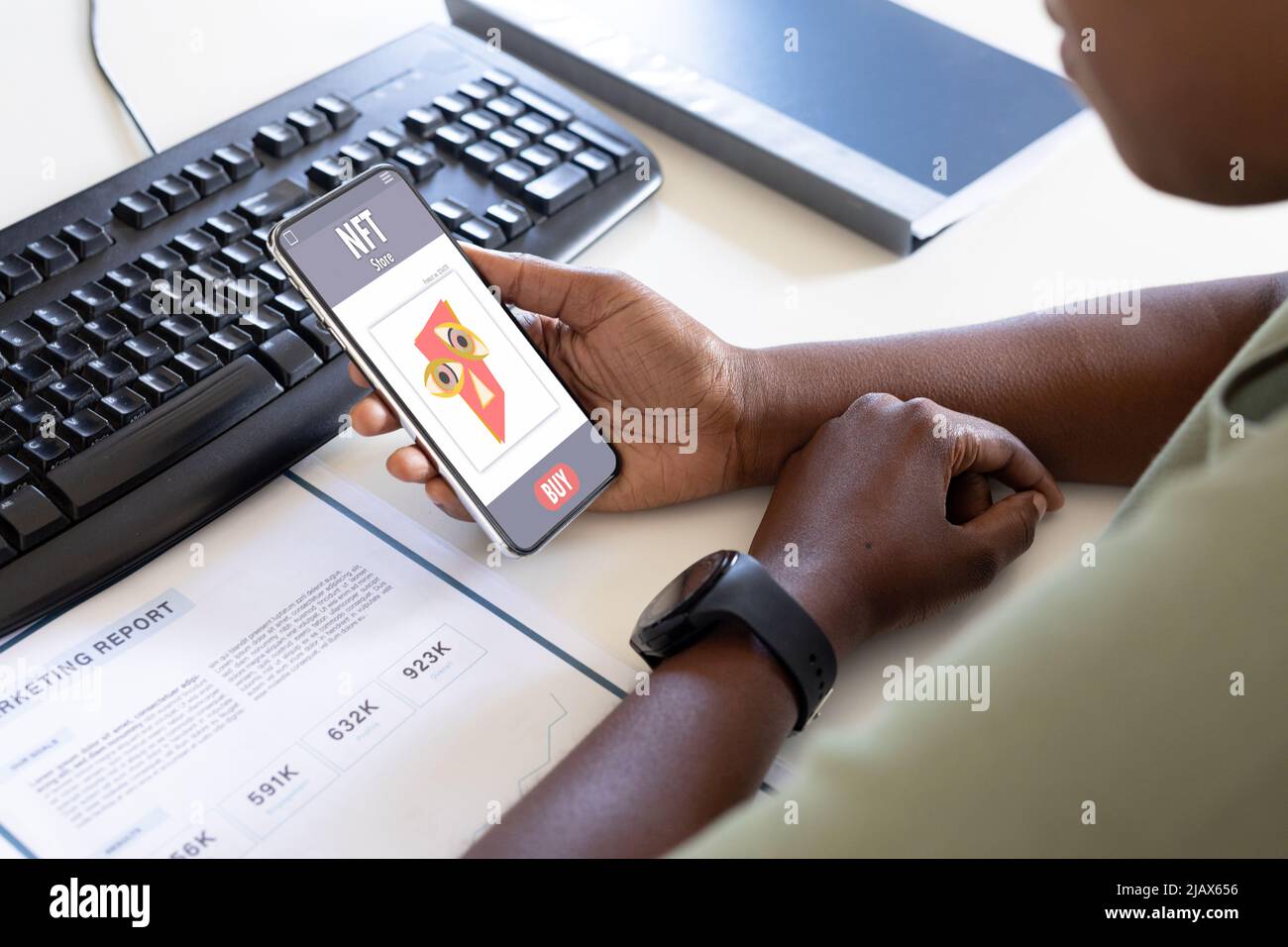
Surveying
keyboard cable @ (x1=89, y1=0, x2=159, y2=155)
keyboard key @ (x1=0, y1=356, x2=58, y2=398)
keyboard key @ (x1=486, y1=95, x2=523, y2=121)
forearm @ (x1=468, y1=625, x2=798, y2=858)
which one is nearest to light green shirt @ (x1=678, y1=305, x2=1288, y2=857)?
forearm @ (x1=468, y1=625, x2=798, y2=858)

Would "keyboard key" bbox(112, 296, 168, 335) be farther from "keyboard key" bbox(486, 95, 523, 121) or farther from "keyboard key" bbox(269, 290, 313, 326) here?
"keyboard key" bbox(486, 95, 523, 121)

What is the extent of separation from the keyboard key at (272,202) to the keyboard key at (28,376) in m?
0.15

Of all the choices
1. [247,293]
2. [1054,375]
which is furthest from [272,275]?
[1054,375]

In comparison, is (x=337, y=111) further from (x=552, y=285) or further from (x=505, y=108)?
(x=552, y=285)

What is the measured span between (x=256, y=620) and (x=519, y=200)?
1.03ft

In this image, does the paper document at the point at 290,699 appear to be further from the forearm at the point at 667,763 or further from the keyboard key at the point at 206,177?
the keyboard key at the point at 206,177

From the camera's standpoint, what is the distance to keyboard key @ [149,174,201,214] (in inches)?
27.0

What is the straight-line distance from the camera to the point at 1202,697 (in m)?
0.33

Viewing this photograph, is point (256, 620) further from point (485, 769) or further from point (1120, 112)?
point (1120, 112)

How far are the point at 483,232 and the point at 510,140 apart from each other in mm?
97

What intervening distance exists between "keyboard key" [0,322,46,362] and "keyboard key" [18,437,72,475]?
0.18ft

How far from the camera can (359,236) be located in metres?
0.59

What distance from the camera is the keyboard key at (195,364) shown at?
61cm
